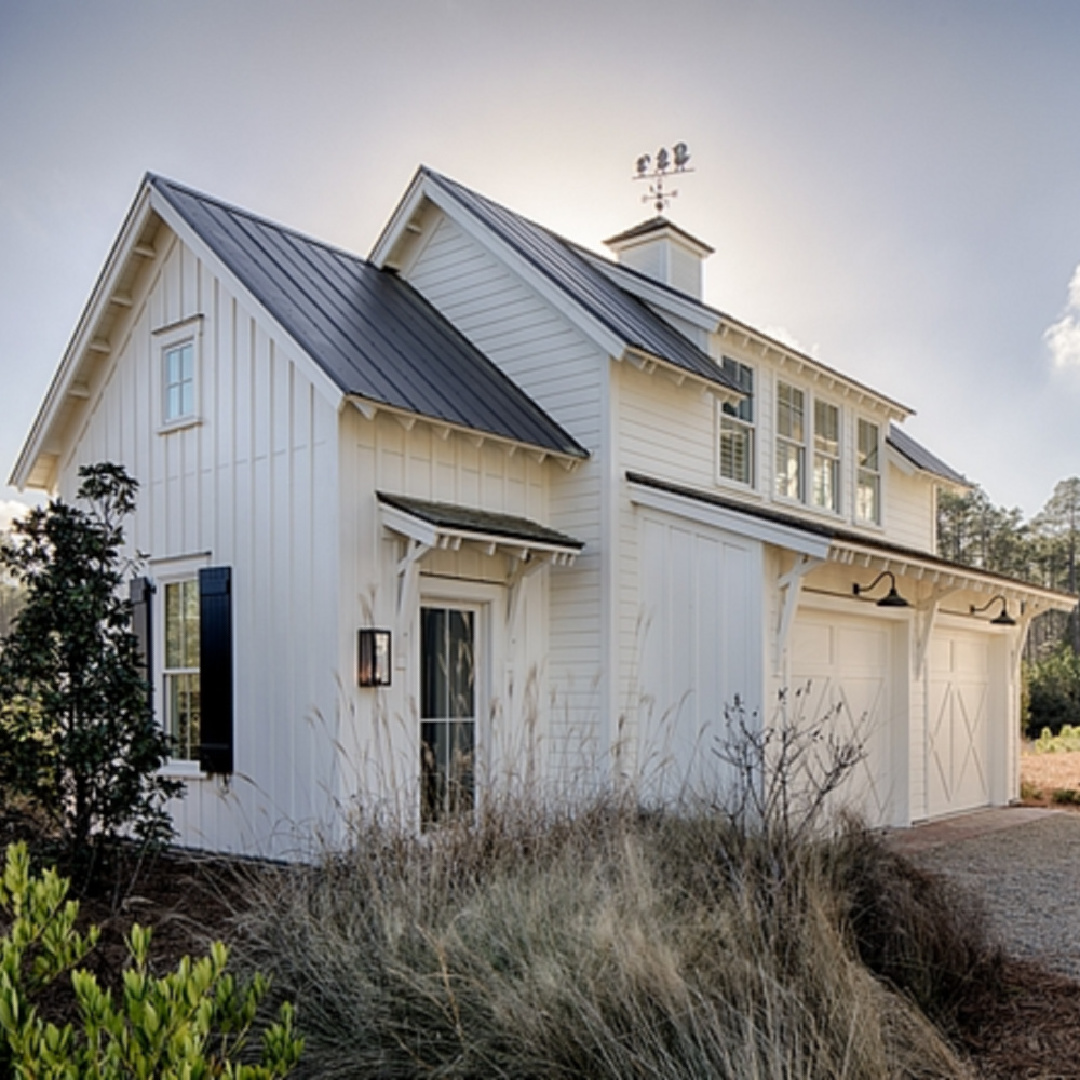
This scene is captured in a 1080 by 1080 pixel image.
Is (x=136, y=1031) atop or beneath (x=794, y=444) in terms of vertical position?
beneath

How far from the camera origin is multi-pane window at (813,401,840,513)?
12.4 meters

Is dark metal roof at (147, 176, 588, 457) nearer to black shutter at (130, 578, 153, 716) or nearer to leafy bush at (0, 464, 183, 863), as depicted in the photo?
leafy bush at (0, 464, 183, 863)

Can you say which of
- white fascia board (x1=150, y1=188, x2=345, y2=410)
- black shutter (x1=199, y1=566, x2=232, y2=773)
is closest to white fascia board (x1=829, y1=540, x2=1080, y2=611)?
white fascia board (x1=150, y1=188, x2=345, y2=410)

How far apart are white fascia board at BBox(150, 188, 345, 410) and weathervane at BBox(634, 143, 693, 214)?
6.26 m

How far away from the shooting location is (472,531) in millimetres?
7906

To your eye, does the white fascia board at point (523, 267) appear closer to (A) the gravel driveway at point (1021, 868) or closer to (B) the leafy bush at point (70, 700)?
(B) the leafy bush at point (70, 700)

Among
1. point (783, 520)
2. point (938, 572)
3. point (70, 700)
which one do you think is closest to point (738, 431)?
point (938, 572)

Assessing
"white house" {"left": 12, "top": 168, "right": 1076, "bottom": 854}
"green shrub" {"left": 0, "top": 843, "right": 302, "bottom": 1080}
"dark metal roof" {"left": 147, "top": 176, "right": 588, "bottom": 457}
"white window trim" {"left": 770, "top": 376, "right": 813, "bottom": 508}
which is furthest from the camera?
"white window trim" {"left": 770, "top": 376, "right": 813, "bottom": 508}


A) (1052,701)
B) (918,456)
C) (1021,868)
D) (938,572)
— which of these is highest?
(918,456)

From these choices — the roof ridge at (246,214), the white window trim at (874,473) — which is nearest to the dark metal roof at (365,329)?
the roof ridge at (246,214)

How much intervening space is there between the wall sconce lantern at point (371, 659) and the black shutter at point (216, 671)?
1379mm

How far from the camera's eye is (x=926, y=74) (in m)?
10.9

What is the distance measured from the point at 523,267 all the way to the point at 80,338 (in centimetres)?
434

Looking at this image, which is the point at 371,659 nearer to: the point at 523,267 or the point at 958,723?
the point at 523,267
